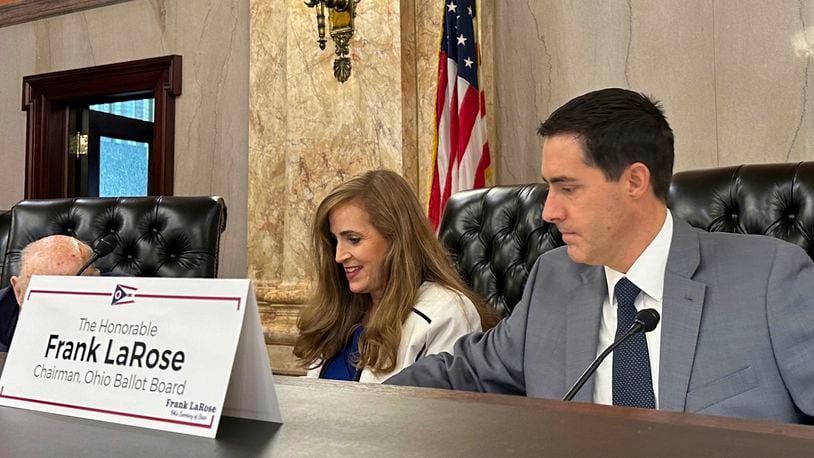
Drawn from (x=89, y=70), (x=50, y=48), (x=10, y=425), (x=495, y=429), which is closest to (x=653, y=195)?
(x=495, y=429)

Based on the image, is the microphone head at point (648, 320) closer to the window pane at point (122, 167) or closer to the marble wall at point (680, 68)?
the marble wall at point (680, 68)

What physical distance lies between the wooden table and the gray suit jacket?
629 millimetres

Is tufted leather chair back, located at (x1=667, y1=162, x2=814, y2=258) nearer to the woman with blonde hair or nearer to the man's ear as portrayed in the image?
the man's ear

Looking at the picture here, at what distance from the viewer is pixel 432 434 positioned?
0.71m

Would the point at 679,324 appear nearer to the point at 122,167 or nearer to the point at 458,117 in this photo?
the point at 458,117

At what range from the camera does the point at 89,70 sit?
534cm

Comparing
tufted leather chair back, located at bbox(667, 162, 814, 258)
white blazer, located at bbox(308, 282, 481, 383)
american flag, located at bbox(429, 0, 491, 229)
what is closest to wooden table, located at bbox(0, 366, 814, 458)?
tufted leather chair back, located at bbox(667, 162, 814, 258)

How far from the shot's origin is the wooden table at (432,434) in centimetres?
65

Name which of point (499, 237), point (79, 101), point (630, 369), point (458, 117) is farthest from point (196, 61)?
point (630, 369)

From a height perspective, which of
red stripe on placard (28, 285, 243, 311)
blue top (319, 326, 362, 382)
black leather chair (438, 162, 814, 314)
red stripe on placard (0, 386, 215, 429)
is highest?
black leather chair (438, 162, 814, 314)

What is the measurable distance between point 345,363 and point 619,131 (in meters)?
0.92

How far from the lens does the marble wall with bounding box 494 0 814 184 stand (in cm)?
322

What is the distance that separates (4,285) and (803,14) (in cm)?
285

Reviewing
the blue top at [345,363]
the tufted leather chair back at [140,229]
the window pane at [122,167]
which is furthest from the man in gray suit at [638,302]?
the window pane at [122,167]
